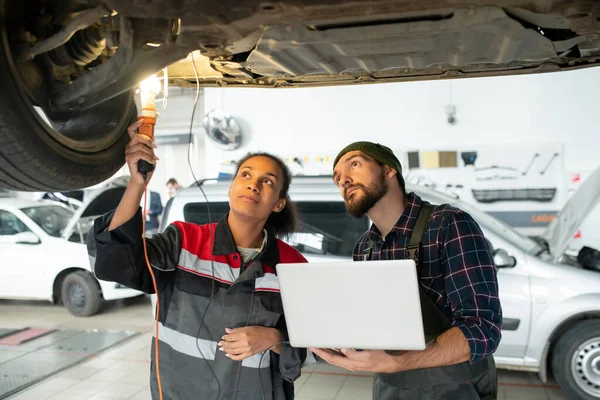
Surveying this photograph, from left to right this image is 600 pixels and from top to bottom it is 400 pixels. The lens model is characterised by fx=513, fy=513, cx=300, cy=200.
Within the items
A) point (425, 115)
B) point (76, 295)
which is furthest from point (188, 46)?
point (425, 115)

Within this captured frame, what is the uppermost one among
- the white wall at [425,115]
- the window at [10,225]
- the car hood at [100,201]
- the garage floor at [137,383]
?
the white wall at [425,115]

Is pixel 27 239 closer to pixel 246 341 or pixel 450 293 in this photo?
pixel 246 341

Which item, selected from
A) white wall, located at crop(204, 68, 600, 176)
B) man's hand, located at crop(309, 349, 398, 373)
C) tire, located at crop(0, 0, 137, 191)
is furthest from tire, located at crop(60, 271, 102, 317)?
man's hand, located at crop(309, 349, 398, 373)

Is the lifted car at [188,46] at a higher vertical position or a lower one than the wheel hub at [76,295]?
higher

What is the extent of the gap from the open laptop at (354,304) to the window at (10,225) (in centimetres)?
556

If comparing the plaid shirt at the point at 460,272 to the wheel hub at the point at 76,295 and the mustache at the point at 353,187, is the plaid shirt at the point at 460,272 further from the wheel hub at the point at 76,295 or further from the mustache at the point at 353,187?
the wheel hub at the point at 76,295

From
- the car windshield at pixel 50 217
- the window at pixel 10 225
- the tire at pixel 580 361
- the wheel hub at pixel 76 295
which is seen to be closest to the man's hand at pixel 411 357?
the tire at pixel 580 361

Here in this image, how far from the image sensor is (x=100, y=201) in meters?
6.05

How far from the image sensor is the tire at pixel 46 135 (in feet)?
4.30

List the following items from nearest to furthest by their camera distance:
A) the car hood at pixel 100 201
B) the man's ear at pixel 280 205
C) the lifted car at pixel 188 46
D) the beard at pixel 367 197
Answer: the lifted car at pixel 188 46
the beard at pixel 367 197
the man's ear at pixel 280 205
the car hood at pixel 100 201

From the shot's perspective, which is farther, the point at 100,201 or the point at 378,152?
the point at 100,201

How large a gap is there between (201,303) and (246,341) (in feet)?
0.65

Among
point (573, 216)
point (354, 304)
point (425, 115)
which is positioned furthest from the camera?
point (425, 115)

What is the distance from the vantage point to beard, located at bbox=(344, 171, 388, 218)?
5.30 ft
